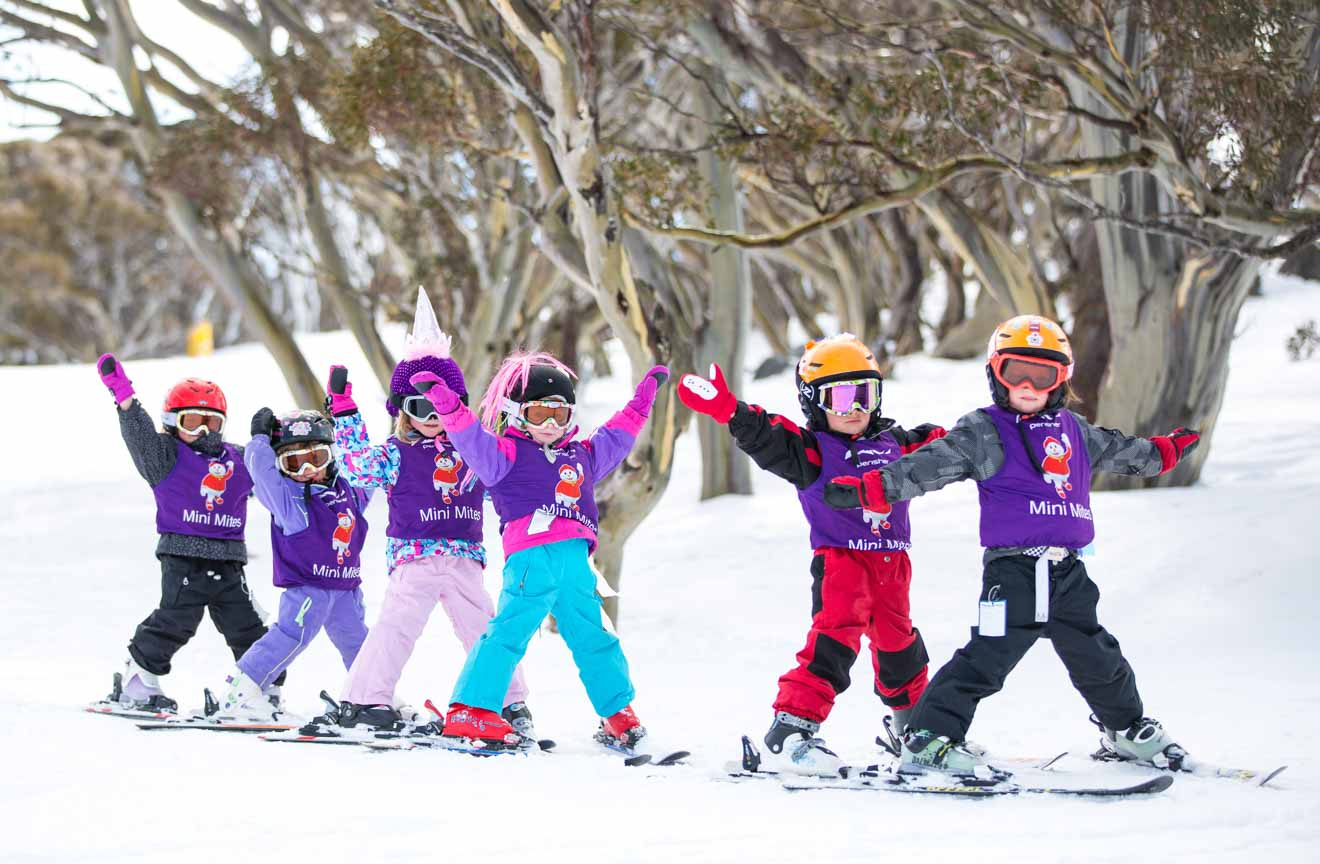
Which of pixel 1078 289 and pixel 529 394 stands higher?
pixel 1078 289

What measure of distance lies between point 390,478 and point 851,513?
6.07ft

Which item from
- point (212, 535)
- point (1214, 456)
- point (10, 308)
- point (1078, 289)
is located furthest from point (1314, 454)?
point (10, 308)

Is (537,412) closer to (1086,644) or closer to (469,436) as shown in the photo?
(469,436)

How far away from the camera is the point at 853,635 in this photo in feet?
15.8

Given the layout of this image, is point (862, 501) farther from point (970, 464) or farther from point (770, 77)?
point (770, 77)

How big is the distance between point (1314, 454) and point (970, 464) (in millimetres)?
9588

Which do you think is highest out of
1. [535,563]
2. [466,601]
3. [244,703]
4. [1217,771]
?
[535,563]

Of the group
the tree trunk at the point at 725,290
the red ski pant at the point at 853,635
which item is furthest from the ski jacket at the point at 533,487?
the tree trunk at the point at 725,290

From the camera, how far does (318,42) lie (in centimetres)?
1455

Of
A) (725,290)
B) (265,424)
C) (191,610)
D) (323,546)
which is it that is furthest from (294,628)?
(725,290)

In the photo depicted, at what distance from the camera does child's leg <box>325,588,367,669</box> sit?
5.96m

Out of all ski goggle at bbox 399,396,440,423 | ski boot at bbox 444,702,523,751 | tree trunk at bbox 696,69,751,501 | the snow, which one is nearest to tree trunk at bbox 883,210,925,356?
the snow

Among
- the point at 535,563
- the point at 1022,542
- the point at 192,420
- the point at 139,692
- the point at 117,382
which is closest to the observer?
the point at 1022,542

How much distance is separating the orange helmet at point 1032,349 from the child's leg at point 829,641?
2.55ft
